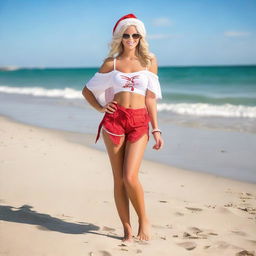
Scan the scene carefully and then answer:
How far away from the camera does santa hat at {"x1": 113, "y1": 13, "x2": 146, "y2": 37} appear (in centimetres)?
358

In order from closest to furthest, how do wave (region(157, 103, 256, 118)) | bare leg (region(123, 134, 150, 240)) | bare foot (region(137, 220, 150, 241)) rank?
bare leg (region(123, 134, 150, 240)) → bare foot (region(137, 220, 150, 241)) → wave (region(157, 103, 256, 118))

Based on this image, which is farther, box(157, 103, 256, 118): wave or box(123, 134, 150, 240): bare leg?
box(157, 103, 256, 118): wave

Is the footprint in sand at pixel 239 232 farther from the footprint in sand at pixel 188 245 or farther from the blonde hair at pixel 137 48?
the blonde hair at pixel 137 48

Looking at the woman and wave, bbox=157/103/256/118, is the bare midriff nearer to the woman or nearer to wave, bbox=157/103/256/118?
the woman

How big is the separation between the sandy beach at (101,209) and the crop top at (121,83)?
4.56 ft

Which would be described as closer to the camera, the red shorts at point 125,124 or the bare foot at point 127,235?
the red shorts at point 125,124

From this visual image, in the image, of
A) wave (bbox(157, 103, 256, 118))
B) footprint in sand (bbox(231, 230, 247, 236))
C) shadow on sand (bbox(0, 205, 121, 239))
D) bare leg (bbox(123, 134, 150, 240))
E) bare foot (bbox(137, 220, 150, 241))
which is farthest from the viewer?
wave (bbox(157, 103, 256, 118))

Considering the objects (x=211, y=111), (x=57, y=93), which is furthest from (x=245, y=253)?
(x=57, y=93)

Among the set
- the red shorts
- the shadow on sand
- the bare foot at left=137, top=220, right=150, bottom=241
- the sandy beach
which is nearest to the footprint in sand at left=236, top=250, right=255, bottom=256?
the sandy beach

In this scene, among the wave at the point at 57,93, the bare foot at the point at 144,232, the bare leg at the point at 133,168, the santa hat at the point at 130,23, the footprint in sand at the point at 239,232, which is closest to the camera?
the bare leg at the point at 133,168

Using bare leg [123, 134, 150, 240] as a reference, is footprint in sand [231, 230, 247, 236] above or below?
below

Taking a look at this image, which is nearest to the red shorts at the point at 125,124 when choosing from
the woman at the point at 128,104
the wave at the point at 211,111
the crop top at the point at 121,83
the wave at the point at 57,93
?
the woman at the point at 128,104

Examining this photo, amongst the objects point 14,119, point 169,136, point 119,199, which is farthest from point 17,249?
point 14,119

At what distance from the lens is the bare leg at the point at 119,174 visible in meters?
3.53
